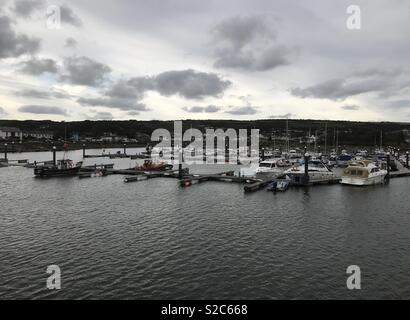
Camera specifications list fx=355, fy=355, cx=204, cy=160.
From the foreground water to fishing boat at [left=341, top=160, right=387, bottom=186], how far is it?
797 centimetres

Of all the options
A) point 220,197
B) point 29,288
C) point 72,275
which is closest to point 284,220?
point 220,197

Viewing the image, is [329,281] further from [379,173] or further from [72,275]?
[379,173]

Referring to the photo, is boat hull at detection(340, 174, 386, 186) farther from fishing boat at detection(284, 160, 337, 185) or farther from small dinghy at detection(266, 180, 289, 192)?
small dinghy at detection(266, 180, 289, 192)

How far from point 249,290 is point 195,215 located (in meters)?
18.0

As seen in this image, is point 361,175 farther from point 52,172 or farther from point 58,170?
point 52,172

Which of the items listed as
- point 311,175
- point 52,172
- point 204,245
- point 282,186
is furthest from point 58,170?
point 204,245

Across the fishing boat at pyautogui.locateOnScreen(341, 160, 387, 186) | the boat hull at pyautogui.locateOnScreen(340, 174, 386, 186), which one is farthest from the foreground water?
the fishing boat at pyautogui.locateOnScreen(341, 160, 387, 186)

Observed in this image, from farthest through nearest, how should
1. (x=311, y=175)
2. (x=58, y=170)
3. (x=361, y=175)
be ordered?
(x=58, y=170), (x=311, y=175), (x=361, y=175)

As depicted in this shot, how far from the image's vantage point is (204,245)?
27.5 metres

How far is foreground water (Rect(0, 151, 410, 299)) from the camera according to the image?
800 inches

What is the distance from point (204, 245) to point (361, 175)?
39.8m

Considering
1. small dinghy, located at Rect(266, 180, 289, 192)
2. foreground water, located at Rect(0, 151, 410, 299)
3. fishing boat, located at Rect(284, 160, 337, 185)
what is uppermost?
fishing boat, located at Rect(284, 160, 337, 185)

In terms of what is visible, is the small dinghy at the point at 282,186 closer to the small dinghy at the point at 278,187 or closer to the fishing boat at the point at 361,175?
the small dinghy at the point at 278,187

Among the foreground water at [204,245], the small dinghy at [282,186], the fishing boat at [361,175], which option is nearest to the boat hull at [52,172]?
the foreground water at [204,245]
